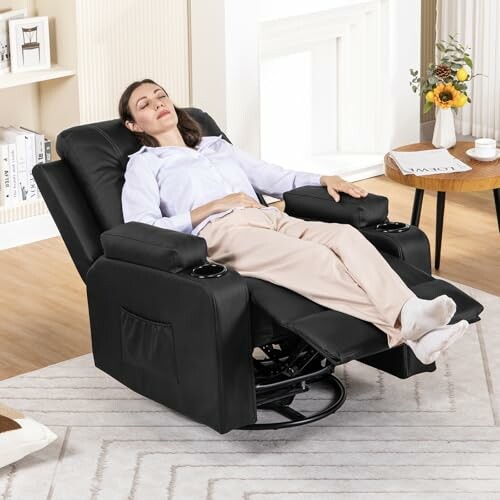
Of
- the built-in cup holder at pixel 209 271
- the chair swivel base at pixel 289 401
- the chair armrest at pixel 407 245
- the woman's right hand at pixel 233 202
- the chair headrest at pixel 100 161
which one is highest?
the chair headrest at pixel 100 161

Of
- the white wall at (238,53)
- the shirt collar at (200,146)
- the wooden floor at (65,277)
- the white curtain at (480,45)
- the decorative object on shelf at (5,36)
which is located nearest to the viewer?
the shirt collar at (200,146)

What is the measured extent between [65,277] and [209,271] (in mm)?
1567

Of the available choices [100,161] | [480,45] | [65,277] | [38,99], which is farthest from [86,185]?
[480,45]

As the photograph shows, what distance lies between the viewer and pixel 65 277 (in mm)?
Answer: 4453

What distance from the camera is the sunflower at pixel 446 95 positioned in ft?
14.5

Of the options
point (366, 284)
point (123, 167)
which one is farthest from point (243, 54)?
point (366, 284)

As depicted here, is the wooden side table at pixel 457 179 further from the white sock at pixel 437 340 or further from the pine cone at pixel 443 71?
the white sock at pixel 437 340

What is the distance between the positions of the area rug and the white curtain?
2483 mm

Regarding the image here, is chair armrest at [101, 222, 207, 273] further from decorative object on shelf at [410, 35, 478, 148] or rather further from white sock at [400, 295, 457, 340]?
decorative object on shelf at [410, 35, 478, 148]

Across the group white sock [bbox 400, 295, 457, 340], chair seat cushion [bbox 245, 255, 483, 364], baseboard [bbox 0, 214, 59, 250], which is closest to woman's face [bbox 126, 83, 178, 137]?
chair seat cushion [bbox 245, 255, 483, 364]

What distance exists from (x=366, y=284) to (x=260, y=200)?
2.69 ft

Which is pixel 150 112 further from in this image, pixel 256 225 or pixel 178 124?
pixel 256 225

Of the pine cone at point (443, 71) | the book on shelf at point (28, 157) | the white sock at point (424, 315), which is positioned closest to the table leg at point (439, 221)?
the pine cone at point (443, 71)

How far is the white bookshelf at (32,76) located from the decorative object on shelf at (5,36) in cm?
4
